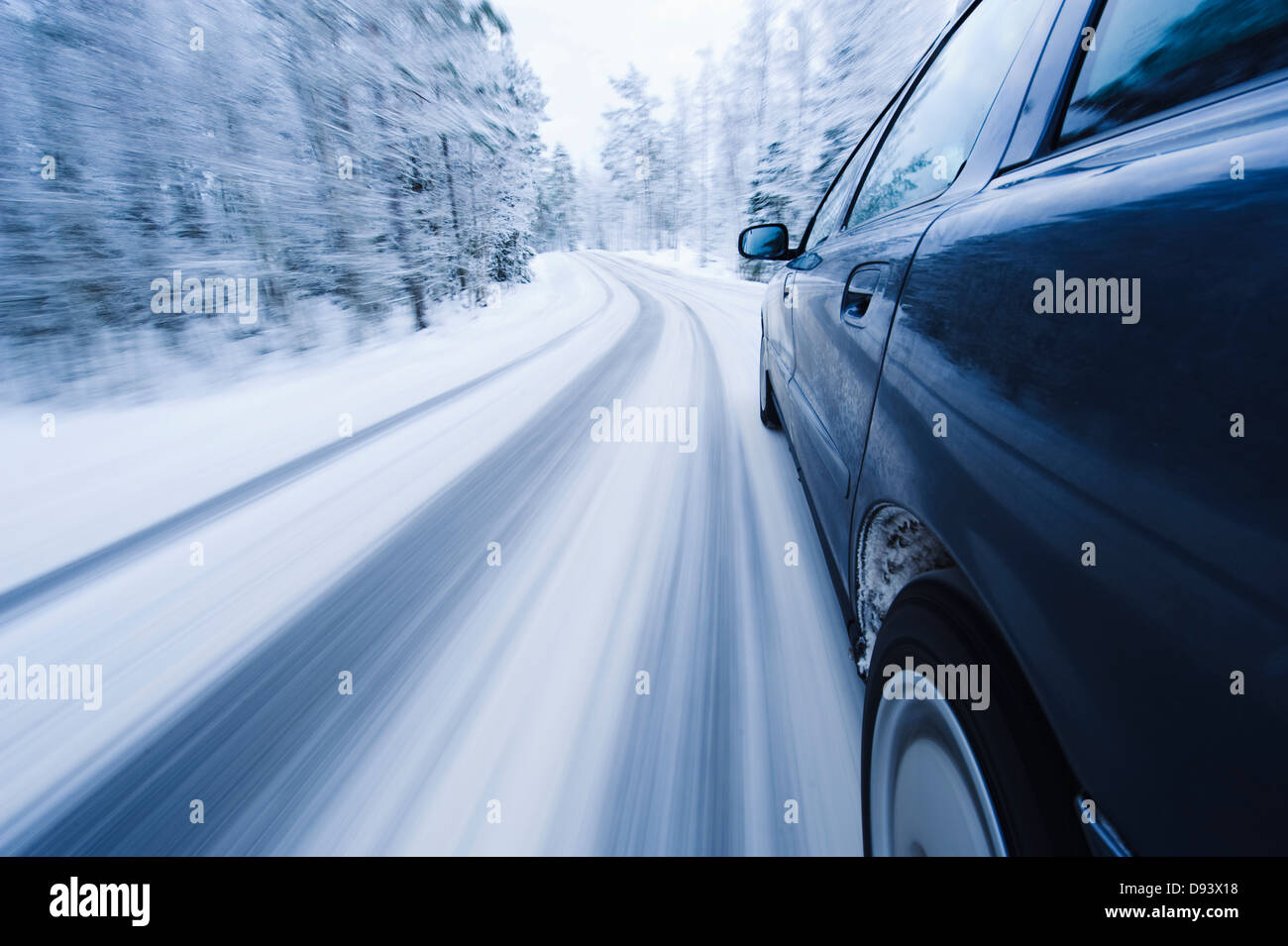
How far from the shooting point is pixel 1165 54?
2.54 ft

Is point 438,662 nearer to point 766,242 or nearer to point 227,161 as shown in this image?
point 766,242

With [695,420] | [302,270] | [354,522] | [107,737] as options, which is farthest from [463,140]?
[107,737]

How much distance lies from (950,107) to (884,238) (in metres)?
0.47

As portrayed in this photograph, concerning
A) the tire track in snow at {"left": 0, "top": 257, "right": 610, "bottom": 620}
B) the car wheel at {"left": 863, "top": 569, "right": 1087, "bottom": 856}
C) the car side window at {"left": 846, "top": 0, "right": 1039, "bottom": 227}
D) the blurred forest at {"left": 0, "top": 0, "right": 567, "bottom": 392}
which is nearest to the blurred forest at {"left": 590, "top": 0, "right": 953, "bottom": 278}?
the car side window at {"left": 846, "top": 0, "right": 1039, "bottom": 227}

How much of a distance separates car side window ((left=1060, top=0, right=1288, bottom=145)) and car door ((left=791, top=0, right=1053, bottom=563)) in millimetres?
191

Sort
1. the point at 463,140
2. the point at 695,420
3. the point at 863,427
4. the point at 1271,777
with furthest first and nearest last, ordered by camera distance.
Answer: the point at 463,140
the point at 695,420
the point at 863,427
the point at 1271,777

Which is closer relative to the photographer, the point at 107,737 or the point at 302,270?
the point at 107,737

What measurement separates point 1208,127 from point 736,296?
14.5 meters

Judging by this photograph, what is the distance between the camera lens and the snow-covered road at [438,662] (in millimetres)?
1349

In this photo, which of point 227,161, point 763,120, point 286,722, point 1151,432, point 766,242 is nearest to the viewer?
point 1151,432

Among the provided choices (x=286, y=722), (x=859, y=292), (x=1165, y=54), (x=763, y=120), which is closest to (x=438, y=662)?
(x=286, y=722)

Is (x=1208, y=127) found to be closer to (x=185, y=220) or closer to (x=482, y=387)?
(x=482, y=387)

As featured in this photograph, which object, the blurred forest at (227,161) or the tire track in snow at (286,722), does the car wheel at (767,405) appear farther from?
the blurred forest at (227,161)
